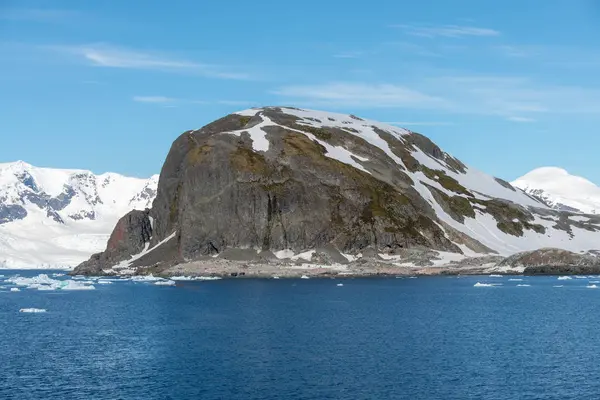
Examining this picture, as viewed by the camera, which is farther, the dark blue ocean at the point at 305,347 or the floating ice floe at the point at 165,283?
the floating ice floe at the point at 165,283

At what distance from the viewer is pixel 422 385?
65938 mm

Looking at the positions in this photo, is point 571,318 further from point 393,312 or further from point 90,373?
point 90,373

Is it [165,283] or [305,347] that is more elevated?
[165,283]

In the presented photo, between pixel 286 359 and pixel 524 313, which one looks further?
pixel 524 313

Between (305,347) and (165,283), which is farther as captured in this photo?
(165,283)

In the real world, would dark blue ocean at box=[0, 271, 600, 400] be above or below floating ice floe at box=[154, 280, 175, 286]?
below

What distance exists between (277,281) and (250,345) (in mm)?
111712

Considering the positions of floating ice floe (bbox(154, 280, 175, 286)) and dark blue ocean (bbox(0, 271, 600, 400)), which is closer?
dark blue ocean (bbox(0, 271, 600, 400))

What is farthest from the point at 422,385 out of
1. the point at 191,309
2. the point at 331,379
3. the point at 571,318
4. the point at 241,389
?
the point at 191,309

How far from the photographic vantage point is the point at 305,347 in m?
85.2

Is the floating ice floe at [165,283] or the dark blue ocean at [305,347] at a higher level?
the floating ice floe at [165,283]

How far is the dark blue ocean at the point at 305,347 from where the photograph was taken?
65.0 m

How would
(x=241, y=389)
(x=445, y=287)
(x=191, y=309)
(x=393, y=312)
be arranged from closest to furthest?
1. (x=241, y=389)
2. (x=393, y=312)
3. (x=191, y=309)
4. (x=445, y=287)

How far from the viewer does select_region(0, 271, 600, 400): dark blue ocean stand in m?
65.0
